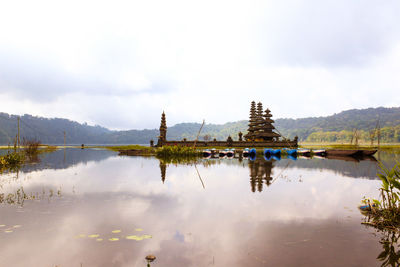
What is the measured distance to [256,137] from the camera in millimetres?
60438

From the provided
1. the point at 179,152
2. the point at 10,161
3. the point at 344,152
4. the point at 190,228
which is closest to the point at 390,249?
the point at 190,228

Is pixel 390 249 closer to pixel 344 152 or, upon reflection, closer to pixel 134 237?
pixel 134 237

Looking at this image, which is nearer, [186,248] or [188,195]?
[186,248]

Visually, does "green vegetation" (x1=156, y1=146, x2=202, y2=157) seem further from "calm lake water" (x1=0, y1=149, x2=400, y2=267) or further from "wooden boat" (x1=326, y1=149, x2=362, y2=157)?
"wooden boat" (x1=326, y1=149, x2=362, y2=157)

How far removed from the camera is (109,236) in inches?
279

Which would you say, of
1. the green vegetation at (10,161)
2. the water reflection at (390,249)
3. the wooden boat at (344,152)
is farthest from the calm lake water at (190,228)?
the wooden boat at (344,152)

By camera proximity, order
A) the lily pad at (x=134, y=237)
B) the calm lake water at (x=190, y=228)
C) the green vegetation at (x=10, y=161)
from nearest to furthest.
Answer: the calm lake water at (x=190, y=228) → the lily pad at (x=134, y=237) → the green vegetation at (x=10, y=161)

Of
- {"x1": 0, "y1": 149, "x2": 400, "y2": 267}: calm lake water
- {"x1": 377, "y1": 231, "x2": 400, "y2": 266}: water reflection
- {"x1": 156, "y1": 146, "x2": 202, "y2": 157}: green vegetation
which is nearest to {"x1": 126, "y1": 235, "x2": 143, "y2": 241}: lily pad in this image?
{"x1": 0, "y1": 149, "x2": 400, "y2": 267}: calm lake water

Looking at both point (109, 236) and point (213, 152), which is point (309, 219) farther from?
point (213, 152)

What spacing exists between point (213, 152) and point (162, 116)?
17.9m

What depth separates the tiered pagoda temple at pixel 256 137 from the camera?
179 feet

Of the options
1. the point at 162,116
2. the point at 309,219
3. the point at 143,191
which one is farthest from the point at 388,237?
the point at 162,116

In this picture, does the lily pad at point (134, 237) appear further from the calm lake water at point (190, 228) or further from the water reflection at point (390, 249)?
the water reflection at point (390, 249)

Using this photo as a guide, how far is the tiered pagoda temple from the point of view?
2143 inches
